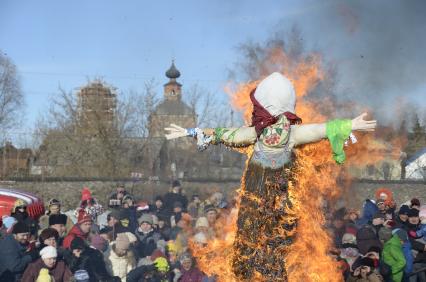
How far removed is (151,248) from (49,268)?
2.19 m

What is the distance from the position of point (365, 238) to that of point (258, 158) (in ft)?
13.7

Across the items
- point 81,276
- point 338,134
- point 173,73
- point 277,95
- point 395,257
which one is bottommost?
point 81,276

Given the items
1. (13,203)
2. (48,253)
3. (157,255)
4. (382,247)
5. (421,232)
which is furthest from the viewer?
(13,203)

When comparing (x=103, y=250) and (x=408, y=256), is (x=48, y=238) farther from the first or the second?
(x=408, y=256)

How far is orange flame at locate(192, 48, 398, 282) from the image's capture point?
18.1 ft

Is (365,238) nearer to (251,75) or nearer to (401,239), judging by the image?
(401,239)

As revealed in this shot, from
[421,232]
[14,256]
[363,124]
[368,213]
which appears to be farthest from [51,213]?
[363,124]

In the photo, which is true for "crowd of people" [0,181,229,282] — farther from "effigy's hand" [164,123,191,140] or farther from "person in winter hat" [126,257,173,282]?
"effigy's hand" [164,123,191,140]

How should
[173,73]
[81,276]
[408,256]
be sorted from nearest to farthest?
[81,276] < [408,256] < [173,73]

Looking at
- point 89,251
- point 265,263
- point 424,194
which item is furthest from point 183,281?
point 424,194

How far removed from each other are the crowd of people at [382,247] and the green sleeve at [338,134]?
2.76 m

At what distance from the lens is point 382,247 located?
29.6 feet

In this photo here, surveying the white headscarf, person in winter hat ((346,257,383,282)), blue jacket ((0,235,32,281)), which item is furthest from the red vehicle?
the white headscarf

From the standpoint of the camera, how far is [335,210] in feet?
36.7
